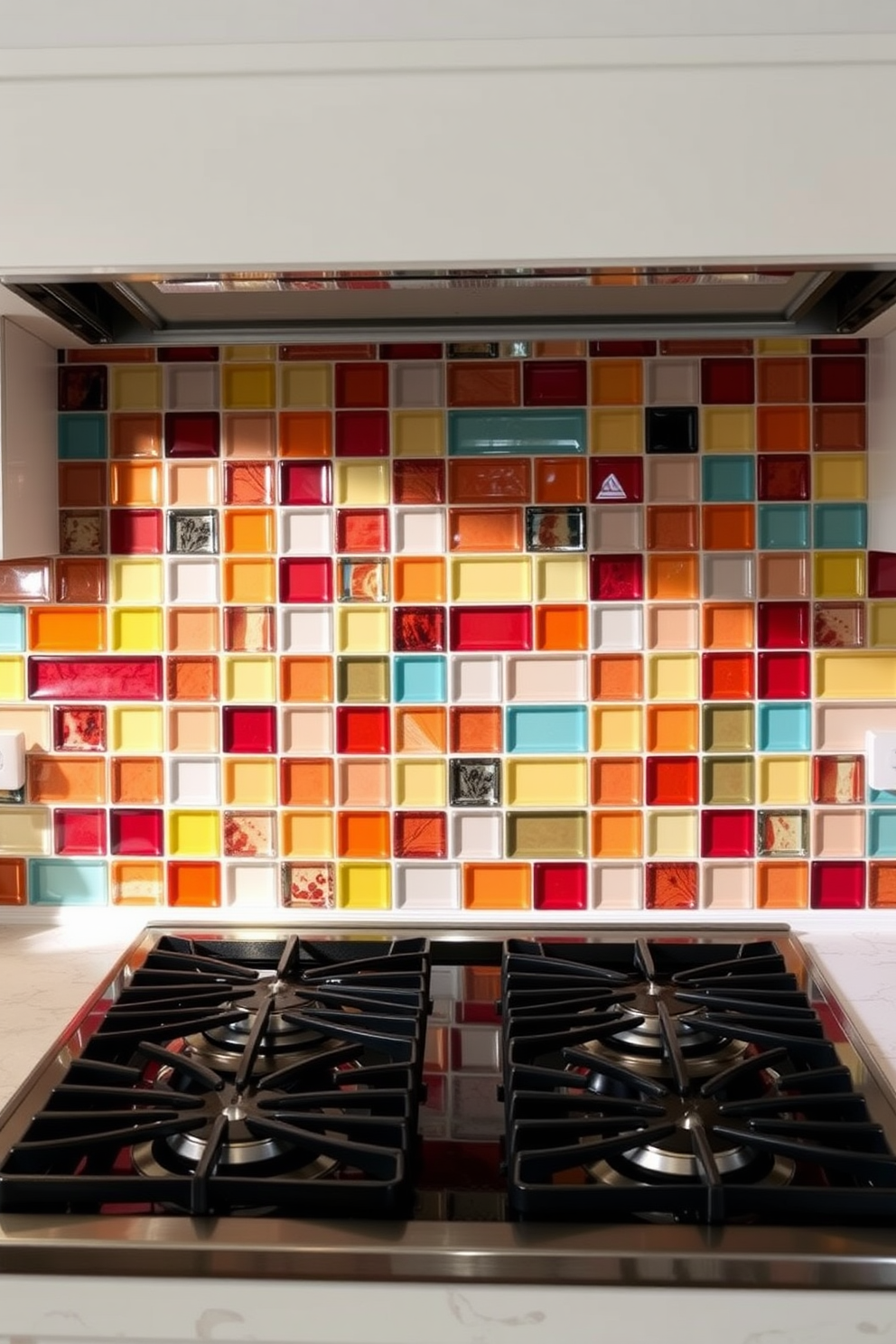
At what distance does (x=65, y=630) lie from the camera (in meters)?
1.67

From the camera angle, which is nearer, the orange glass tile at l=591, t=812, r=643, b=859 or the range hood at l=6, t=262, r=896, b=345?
the range hood at l=6, t=262, r=896, b=345

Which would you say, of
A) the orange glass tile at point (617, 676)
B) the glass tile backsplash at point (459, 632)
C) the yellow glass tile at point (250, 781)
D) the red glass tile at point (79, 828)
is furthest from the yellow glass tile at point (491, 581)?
the red glass tile at point (79, 828)

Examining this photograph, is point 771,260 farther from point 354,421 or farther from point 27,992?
point 27,992

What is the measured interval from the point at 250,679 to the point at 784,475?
0.73 meters

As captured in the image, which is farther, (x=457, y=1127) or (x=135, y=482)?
(x=135, y=482)

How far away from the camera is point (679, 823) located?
1.67m

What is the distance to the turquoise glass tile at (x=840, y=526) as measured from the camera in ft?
5.33

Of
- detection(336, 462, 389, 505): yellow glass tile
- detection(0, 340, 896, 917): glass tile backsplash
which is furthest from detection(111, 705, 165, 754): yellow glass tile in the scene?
detection(336, 462, 389, 505): yellow glass tile

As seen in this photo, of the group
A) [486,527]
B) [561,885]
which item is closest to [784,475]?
[486,527]

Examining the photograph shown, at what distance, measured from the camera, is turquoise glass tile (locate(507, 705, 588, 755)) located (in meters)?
1.66

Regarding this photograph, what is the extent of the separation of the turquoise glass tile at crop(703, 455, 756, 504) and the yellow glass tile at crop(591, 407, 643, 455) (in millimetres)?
92

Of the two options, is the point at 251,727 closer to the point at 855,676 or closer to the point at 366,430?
the point at 366,430

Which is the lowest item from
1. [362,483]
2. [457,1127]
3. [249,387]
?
[457,1127]

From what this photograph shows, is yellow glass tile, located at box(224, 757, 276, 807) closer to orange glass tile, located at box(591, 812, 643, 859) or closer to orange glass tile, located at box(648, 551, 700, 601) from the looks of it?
orange glass tile, located at box(591, 812, 643, 859)
